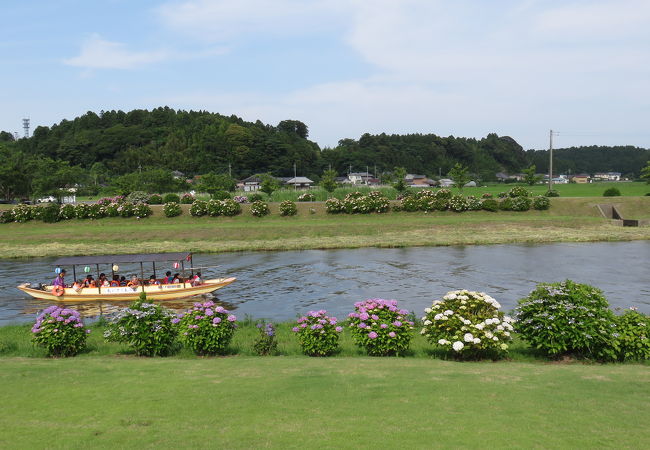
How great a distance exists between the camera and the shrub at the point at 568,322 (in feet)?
44.5

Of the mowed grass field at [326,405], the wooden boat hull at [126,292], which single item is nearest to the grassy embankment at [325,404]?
the mowed grass field at [326,405]

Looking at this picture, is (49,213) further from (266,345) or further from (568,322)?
(568,322)

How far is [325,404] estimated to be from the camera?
32.5 ft

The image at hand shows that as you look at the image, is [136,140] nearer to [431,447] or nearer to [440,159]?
[440,159]

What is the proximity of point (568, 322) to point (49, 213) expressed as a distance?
58113 millimetres

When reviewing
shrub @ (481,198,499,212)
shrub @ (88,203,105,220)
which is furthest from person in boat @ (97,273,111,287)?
shrub @ (481,198,499,212)

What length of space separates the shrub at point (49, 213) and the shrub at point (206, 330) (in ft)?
165

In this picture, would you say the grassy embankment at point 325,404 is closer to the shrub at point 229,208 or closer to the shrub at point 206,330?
the shrub at point 206,330

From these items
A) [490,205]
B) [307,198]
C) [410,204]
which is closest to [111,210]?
[307,198]

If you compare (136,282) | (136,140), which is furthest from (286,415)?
(136,140)

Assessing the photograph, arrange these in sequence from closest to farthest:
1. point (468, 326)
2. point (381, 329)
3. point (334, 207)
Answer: point (468, 326), point (381, 329), point (334, 207)

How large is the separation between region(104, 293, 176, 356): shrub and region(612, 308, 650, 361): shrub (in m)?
12.0

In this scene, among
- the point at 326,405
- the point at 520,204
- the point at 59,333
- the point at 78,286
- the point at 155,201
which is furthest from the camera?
the point at 155,201

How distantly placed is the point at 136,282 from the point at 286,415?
22.5 meters
